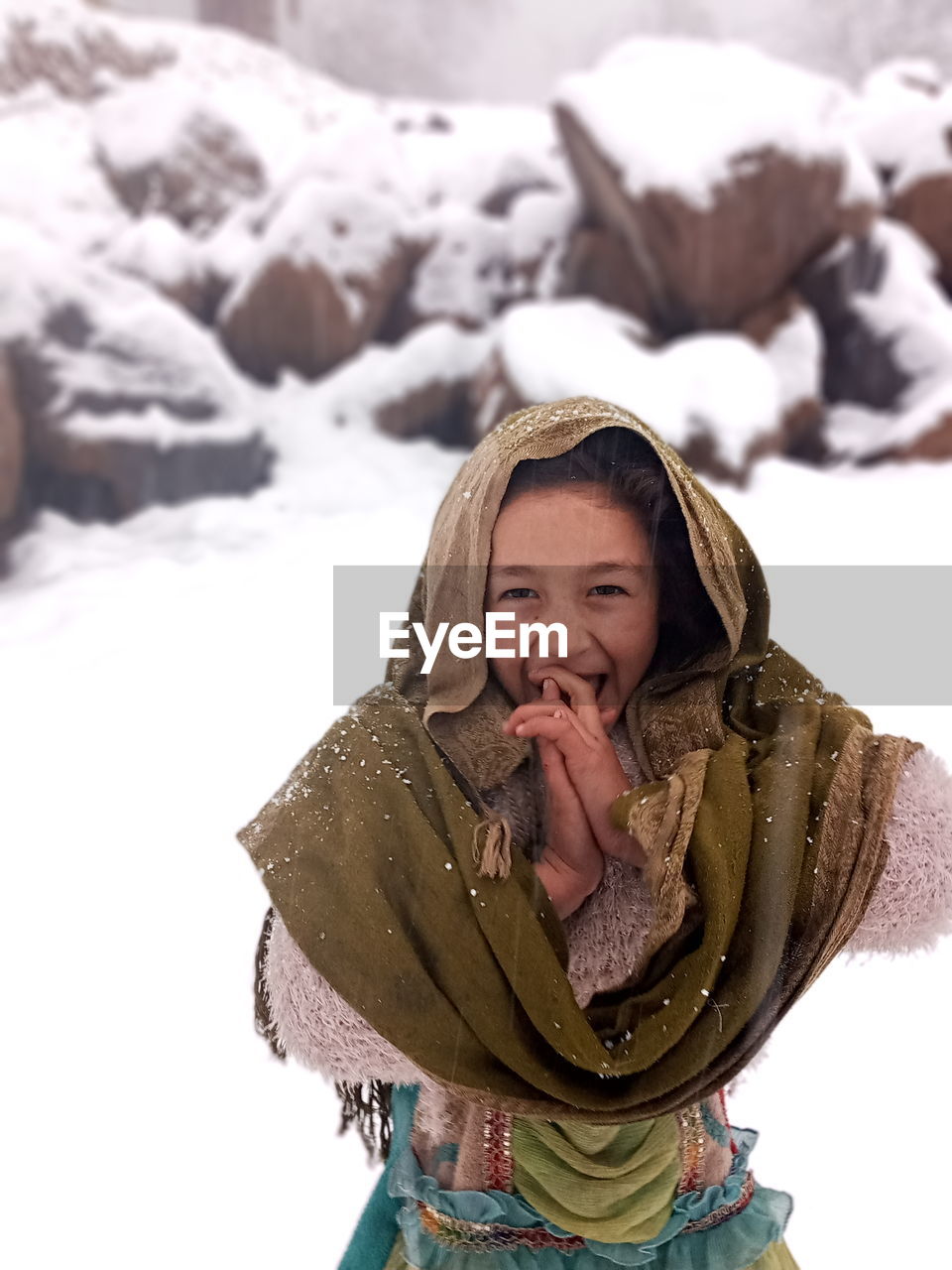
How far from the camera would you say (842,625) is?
0.80 meters

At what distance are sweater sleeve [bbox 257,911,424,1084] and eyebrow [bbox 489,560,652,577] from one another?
26 centimetres

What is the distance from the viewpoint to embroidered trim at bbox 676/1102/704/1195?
634mm

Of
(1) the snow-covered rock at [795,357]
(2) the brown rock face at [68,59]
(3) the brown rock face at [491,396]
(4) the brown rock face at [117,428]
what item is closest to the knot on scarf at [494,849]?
(3) the brown rock face at [491,396]

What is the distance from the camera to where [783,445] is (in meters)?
1.65

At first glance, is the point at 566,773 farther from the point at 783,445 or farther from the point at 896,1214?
the point at 783,445

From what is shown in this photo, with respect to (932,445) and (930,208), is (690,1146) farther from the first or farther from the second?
(930,208)

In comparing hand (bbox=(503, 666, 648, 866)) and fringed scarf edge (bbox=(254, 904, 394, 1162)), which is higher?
hand (bbox=(503, 666, 648, 866))

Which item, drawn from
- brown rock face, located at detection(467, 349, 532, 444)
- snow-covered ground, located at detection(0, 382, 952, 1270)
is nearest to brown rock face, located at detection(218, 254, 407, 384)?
brown rock face, located at detection(467, 349, 532, 444)

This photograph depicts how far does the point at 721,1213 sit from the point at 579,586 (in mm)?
455

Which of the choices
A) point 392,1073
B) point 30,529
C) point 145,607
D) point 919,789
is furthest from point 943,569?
point 30,529

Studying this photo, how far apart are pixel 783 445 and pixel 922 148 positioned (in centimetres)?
117

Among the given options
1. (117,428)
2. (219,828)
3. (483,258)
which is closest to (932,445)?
(483,258)

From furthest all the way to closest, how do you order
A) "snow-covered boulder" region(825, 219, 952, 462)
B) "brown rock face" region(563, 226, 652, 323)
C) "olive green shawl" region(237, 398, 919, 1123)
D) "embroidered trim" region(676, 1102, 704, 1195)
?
"brown rock face" region(563, 226, 652, 323) < "snow-covered boulder" region(825, 219, 952, 462) < "embroidered trim" region(676, 1102, 704, 1195) < "olive green shawl" region(237, 398, 919, 1123)

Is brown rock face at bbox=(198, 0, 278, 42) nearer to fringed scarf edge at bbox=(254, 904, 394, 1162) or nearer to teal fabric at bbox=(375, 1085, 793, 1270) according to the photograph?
fringed scarf edge at bbox=(254, 904, 394, 1162)
